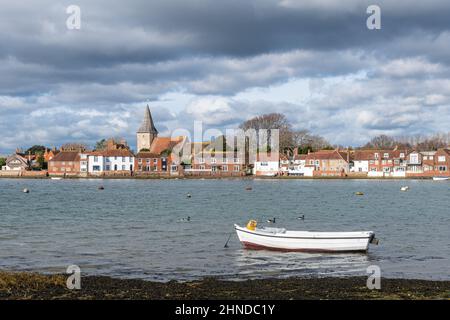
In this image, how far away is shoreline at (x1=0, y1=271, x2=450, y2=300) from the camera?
1717 cm

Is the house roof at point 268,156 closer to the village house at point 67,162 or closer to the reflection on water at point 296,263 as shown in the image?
the village house at point 67,162

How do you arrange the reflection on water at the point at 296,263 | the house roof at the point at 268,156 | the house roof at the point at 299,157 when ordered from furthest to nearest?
Result: the house roof at the point at 299,157
the house roof at the point at 268,156
the reflection on water at the point at 296,263

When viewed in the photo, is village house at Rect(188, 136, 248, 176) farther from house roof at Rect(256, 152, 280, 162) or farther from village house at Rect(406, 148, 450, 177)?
village house at Rect(406, 148, 450, 177)

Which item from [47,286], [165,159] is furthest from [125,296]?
[165,159]

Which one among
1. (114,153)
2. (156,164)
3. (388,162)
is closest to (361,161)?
(388,162)

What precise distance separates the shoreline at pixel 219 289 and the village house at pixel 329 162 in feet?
465

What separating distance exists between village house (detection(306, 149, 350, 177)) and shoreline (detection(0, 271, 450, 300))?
14177 cm

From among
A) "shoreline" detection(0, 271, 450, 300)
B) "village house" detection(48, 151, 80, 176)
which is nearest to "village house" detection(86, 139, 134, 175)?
"village house" detection(48, 151, 80, 176)

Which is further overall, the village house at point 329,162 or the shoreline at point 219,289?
the village house at point 329,162

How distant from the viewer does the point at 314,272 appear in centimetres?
2461

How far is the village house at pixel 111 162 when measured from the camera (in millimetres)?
163375

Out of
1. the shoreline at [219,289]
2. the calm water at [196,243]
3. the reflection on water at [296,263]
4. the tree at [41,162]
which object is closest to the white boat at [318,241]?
the reflection on water at [296,263]
